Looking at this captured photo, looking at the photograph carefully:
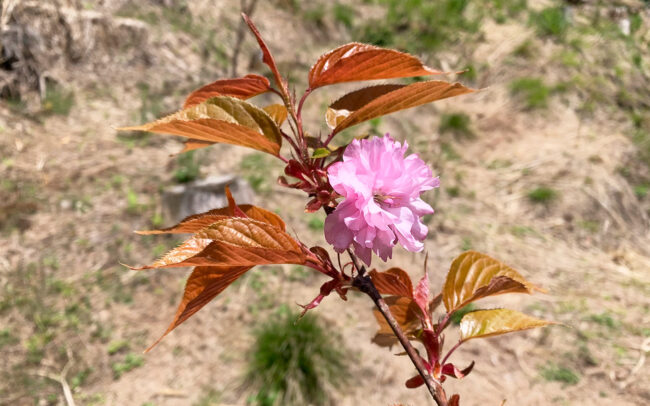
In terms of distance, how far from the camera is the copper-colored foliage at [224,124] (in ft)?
0.90

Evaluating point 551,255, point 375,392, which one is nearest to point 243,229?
point 375,392

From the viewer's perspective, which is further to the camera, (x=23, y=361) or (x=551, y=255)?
(x=551, y=255)

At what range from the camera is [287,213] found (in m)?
1.88

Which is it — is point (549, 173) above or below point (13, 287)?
above

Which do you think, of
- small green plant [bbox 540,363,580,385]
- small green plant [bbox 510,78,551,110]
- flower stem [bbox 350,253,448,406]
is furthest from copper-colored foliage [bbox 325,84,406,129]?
small green plant [bbox 510,78,551,110]

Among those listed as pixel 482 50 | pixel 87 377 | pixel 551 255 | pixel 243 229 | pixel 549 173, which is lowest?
pixel 87 377

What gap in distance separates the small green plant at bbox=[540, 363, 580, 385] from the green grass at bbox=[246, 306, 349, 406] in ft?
2.17

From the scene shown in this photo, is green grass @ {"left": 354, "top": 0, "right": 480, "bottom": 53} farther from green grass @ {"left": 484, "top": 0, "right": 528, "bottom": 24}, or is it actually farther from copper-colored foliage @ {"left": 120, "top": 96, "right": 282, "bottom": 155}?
copper-colored foliage @ {"left": 120, "top": 96, "right": 282, "bottom": 155}

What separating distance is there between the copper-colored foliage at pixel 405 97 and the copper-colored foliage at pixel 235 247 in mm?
97

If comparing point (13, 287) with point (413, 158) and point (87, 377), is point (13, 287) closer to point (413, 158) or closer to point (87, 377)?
point (87, 377)

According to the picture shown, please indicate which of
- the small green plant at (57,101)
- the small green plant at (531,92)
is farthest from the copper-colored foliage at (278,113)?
the small green plant at (531,92)

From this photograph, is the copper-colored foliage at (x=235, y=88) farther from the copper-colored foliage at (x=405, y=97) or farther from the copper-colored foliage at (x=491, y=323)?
the copper-colored foliage at (x=491, y=323)

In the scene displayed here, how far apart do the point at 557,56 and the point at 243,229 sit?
11.5ft

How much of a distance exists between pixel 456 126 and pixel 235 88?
2391mm
